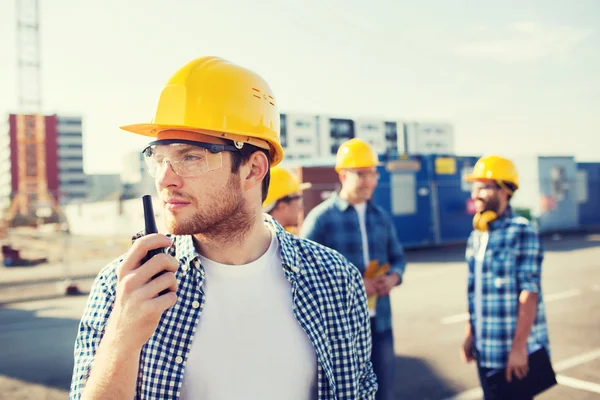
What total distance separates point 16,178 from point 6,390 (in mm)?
77744

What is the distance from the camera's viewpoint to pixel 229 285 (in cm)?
169

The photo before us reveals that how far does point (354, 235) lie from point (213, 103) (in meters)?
2.22

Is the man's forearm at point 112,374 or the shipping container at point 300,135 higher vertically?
the shipping container at point 300,135

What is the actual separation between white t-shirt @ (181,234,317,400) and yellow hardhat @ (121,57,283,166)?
0.47 meters

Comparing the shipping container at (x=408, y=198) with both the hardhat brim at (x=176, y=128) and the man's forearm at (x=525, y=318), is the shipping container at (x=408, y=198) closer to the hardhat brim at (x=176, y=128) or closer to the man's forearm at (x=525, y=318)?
the man's forearm at (x=525, y=318)

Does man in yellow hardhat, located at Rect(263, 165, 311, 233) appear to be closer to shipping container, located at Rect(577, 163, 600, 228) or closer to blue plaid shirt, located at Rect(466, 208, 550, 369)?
blue plaid shirt, located at Rect(466, 208, 550, 369)

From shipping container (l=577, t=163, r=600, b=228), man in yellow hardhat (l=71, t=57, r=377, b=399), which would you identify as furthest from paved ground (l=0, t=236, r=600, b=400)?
shipping container (l=577, t=163, r=600, b=228)

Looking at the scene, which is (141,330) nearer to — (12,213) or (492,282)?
(492,282)

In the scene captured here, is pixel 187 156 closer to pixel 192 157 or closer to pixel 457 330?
pixel 192 157

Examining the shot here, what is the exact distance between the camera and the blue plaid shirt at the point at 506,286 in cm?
313

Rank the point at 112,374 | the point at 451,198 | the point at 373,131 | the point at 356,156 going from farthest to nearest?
the point at 373,131 < the point at 451,198 < the point at 356,156 < the point at 112,374

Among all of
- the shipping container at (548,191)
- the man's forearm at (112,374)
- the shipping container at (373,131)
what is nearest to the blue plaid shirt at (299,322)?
the man's forearm at (112,374)

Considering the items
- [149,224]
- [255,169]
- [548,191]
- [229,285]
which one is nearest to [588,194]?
[548,191]

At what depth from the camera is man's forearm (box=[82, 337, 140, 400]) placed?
4.04ft
